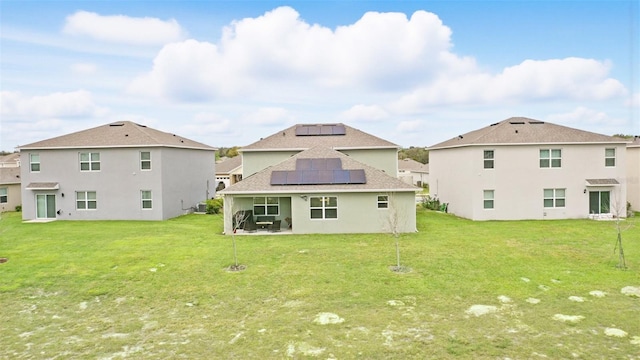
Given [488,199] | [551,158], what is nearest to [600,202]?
[551,158]

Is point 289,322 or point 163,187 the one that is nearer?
point 289,322

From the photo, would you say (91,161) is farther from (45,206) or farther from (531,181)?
(531,181)

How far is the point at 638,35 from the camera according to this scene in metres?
11.0

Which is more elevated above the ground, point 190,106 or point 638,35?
point 190,106

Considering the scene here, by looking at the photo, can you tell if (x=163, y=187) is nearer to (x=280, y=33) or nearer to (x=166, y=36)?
(x=166, y=36)

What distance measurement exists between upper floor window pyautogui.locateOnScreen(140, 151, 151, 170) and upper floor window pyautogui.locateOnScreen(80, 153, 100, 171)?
285cm

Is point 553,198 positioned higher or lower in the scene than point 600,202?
higher

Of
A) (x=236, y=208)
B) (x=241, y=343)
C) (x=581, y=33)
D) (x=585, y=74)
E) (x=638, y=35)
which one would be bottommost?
(x=241, y=343)

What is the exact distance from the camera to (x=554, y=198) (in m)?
24.6

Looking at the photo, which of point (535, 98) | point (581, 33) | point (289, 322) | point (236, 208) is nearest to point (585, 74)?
point (581, 33)

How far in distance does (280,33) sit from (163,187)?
1210 cm

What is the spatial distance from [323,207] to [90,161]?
16.1 metres

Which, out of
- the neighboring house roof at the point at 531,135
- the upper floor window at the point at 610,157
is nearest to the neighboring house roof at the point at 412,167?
the neighboring house roof at the point at 531,135

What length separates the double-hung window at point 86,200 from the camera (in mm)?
25938
